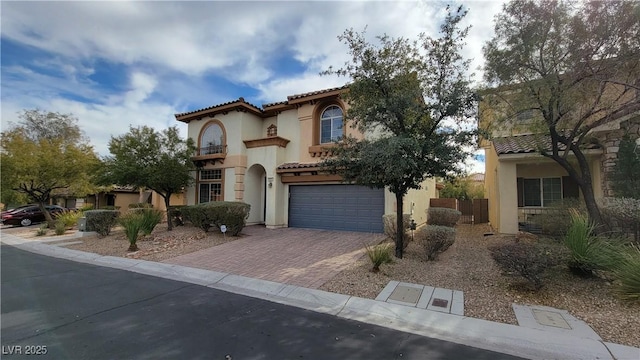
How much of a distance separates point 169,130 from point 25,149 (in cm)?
997

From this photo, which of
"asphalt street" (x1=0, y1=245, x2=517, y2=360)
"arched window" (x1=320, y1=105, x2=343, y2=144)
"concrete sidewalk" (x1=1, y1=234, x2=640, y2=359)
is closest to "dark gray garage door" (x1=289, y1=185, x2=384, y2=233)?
"arched window" (x1=320, y1=105, x2=343, y2=144)

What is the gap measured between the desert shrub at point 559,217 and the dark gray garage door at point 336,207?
6.08 metres

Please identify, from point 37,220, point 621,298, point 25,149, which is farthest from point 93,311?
point 37,220

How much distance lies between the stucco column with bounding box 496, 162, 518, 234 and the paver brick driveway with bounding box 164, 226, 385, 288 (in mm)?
5082

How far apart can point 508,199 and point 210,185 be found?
15.7 meters

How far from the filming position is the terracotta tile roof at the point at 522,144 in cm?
981

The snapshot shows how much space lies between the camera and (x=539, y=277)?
19.6 feet

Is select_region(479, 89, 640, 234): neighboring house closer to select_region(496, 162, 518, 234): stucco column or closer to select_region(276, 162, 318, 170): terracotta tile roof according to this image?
select_region(496, 162, 518, 234): stucco column

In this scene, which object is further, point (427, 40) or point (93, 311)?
point (427, 40)

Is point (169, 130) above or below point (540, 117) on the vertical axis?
above

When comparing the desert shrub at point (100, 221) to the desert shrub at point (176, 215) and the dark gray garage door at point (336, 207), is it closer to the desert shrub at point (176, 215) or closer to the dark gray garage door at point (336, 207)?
the desert shrub at point (176, 215)

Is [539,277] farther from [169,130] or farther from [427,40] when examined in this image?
[169,130]

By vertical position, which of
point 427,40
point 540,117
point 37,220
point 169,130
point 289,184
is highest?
point 427,40

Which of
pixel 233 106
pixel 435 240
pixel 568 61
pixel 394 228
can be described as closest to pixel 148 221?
pixel 233 106
